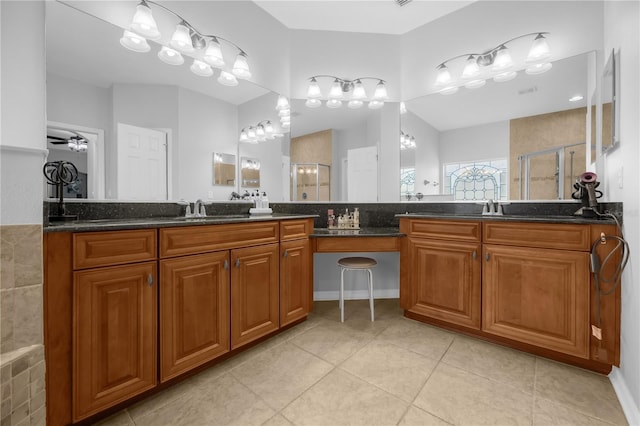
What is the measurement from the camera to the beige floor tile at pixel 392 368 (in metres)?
1.53

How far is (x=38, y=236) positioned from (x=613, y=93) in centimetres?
312

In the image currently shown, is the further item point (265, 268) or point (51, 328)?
point (265, 268)

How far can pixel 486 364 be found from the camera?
69.0 inches

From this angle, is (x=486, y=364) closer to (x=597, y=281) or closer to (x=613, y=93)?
(x=597, y=281)

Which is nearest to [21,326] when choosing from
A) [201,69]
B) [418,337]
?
[201,69]

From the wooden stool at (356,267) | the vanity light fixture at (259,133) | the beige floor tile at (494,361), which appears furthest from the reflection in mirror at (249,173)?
the beige floor tile at (494,361)

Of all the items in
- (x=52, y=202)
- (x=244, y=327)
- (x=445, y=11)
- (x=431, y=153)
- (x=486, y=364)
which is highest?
(x=445, y=11)

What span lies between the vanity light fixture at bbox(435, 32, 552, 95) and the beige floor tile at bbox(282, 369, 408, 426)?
109 inches

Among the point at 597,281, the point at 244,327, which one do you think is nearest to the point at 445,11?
the point at 597,281

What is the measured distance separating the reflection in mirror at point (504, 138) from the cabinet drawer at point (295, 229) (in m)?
1.23

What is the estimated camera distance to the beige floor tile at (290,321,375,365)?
188 centimetres

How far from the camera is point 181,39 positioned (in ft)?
6.83

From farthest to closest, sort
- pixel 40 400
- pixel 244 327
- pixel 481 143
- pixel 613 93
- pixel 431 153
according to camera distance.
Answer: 1. pixel 431 153
2. pixel 481 143
3. pixel 244 327
4. pixel 613 93
5. pixel 40 400

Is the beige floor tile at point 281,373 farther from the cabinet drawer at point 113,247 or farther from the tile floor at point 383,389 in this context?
the cabinet drawer at point 113,247
